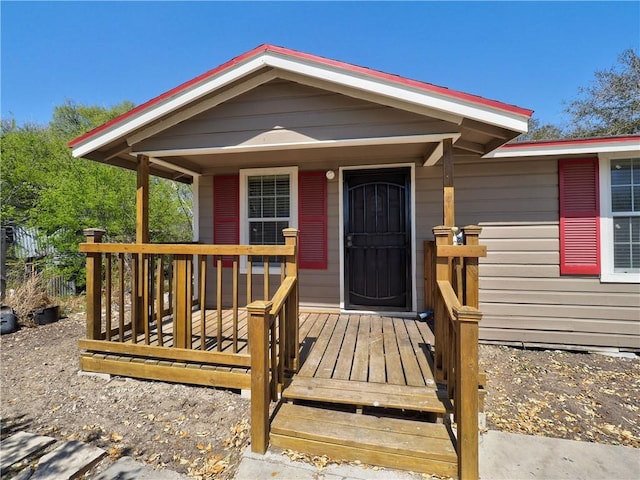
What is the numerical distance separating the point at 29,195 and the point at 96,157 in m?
7.94

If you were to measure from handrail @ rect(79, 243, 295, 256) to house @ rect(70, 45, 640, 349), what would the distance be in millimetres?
1128

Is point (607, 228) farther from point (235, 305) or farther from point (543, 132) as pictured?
point (543, 132)

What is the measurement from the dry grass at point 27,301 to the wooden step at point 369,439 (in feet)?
17.1

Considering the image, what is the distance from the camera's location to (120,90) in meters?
13.4

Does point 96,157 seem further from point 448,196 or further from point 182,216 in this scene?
point 182,216

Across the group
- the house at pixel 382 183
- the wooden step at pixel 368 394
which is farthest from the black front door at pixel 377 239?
the wooden step at pixel 368 394

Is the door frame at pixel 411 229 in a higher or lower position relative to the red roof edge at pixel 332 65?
lower

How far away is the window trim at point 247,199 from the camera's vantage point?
14.1 feet

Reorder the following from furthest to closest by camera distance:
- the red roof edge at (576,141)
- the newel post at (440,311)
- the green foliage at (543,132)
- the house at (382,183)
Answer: the green foliage at (543,132) → the red roof edge at (576,141) → the house at (382,183) → the newel post at (440,311)

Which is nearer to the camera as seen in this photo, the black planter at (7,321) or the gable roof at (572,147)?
the gable roof at (572,147)

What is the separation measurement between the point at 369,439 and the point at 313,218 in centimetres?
297

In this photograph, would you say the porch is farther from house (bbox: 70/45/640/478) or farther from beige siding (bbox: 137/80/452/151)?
beige siding (bbox: 137/80/452/151)

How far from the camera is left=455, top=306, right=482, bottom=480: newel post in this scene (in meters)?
1.57

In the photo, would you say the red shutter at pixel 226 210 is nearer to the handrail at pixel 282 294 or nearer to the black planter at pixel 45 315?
the handrail at pixel 282 294
